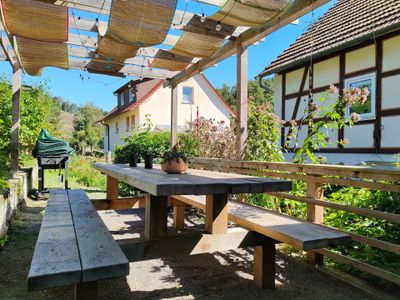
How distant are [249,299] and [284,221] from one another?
27.1 inches

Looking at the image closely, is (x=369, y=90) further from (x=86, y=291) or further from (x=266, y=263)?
(x=86, y=291)

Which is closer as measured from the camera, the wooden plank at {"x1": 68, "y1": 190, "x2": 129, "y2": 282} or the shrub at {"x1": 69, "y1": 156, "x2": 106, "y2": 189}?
the wooden plank at {"x1": 68, "y1": 190, "x2": 129, "y2": 282}

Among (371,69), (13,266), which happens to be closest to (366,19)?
(371,69)

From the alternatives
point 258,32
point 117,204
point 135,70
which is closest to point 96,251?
point 117,204

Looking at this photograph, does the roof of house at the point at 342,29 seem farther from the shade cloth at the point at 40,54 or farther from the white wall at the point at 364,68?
the shade cloth at the point at 40,54

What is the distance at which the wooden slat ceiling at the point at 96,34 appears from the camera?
4.12m

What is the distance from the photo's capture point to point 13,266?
327cm

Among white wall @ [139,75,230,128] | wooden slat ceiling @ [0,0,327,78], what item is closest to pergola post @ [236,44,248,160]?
wooden slat ceiling @ [0,0,327,78]

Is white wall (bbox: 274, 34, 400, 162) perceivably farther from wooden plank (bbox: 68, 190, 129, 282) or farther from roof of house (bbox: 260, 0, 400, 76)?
wooden plank (bbox: 68, 190, 129, 282)

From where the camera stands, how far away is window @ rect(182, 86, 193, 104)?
19984 mm

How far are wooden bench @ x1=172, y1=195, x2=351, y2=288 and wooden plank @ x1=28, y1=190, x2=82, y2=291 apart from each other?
1371 millimetres

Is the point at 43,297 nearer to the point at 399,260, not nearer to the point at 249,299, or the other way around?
the point at 249,299

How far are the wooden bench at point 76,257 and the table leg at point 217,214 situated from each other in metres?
0.82

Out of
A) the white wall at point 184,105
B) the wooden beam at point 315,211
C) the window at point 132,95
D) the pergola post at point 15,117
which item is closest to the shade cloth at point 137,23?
the wooden beam at point 315,211
